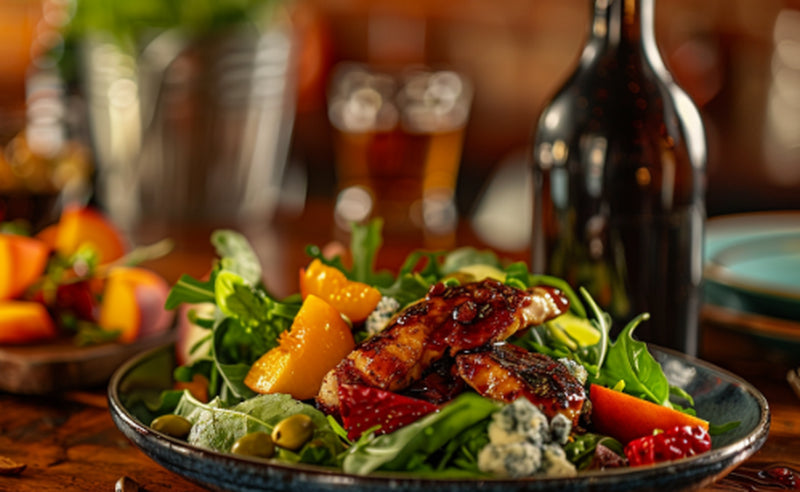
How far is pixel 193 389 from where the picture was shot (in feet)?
3.89

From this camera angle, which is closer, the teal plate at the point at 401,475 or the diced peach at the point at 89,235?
the teal plate at the point at 401,475

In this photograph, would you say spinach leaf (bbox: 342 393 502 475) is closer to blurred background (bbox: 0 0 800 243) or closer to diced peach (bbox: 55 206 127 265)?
diced peach (bbox: 55 206 127 265)

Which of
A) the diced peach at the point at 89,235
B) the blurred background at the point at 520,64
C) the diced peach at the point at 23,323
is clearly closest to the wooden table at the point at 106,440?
the diced peach at the point at 23,323

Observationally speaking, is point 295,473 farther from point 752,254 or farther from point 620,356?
point 752,254

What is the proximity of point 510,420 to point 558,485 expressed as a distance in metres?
0.08

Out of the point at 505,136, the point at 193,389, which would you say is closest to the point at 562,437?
the point at 193,389

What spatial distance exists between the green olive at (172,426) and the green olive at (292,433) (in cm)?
14

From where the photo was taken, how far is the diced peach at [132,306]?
146cm

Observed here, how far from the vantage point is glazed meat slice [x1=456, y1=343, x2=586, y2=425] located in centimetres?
85

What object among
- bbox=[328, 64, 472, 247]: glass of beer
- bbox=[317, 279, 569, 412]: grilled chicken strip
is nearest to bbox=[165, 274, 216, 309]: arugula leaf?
bbox=[317, 279, 569, 412]: grilled chicken strip

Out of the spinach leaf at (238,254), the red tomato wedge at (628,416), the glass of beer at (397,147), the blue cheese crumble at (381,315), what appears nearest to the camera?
the red tomato wedge at (628,416)

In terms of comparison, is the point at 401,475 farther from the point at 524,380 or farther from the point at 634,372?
the point at 634,372

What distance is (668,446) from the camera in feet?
2.67

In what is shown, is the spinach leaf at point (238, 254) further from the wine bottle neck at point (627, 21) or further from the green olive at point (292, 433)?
the wine bottle neck at point (627, 21)
